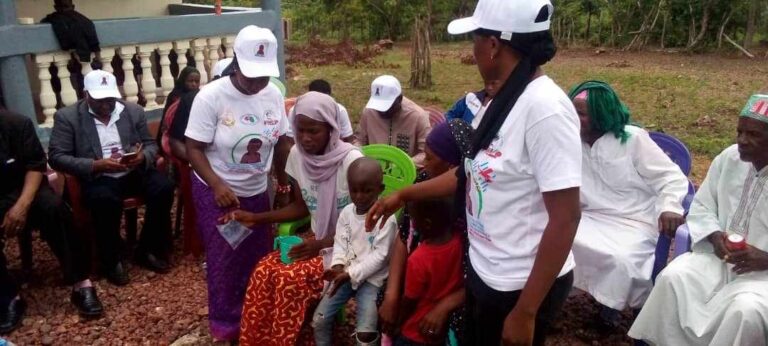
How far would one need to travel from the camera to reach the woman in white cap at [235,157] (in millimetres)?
3047

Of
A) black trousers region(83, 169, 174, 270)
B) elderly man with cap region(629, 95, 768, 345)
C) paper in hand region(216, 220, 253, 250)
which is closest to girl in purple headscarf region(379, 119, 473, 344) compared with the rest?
paper in hand region(216, 220, 253, 250)

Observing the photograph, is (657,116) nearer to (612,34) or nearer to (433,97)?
(433,97)

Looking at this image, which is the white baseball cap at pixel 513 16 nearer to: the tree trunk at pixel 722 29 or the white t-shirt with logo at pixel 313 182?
the white t-shirt with logo at pixel 313 182

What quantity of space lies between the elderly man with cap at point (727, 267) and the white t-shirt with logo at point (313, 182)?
1.53m

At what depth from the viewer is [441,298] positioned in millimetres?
2619

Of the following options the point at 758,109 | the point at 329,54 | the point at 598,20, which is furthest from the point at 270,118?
the point at 598,20

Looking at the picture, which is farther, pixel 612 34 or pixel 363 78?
pixel 612 34

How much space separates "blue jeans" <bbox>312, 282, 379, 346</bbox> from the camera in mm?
2939

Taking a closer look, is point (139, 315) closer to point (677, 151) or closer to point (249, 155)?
point (249, 155)

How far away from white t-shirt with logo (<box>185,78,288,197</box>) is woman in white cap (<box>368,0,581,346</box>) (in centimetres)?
159

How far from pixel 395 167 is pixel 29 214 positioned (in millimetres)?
2223

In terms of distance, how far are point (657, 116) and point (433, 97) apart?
10.9 feet

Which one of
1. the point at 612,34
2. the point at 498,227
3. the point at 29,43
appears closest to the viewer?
the point at 498,227

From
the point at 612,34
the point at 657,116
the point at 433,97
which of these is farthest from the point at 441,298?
the point at 612,34
